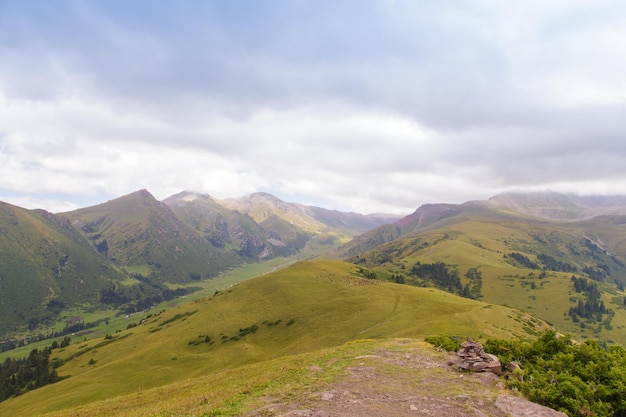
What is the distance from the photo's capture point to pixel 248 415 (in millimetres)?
22266

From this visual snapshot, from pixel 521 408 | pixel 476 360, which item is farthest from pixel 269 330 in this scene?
pixel 521 408

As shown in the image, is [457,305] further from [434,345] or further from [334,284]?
[434,345]

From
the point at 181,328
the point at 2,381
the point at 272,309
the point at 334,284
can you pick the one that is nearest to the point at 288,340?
the point at 272,309

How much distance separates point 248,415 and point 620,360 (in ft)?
104

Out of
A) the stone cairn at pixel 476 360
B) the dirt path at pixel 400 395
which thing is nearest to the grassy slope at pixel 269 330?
the stone cairn at pixel 476 360

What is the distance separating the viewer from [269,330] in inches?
4894

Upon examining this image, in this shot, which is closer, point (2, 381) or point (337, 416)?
point (337, 416)

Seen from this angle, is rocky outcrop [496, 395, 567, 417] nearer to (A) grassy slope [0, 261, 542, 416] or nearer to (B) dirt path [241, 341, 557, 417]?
(B) dirt path [241, 341, 557, 417]

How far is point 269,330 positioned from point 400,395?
106 m

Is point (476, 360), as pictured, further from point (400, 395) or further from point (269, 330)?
point (269, 330)

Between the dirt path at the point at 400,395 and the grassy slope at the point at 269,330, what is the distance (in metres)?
→ 41.5

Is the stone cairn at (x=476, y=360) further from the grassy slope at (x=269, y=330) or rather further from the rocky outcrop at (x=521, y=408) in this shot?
the grassy slope at (x=269, y=330)

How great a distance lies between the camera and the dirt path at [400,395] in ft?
72.4

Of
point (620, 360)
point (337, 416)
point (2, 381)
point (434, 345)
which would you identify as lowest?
point (2, 381)
